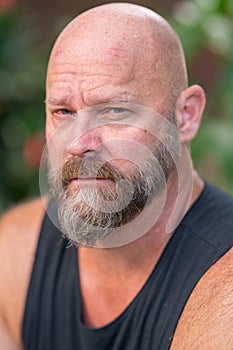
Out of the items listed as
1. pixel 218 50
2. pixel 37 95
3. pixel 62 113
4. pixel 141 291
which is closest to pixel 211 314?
pixel 141 291

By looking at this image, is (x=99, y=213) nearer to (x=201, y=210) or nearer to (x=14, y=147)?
(x=201, y=210)

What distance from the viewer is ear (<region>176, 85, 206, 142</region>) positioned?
171 cm

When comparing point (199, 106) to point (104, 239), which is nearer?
point (104, 239)

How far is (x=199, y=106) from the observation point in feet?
5.81

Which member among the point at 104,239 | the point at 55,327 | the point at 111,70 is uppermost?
the point at 111,70

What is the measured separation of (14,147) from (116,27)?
169 cm

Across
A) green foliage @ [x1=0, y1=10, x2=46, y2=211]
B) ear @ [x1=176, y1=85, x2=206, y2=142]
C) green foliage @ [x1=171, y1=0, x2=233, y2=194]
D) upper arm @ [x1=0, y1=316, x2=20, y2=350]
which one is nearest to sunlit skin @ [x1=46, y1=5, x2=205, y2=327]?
ear @ [x1=176, y1=85, x2=206, y2=142]

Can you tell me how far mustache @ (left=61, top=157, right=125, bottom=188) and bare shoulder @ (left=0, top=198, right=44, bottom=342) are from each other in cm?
49

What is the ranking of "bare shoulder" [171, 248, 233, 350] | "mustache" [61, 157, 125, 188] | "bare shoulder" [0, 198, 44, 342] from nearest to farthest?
"bare shoulder" [171, 248, 233, 350] < "mustache" [61, 157, 125, 188] < "bare shoulder" [0, 198, 44, 342]

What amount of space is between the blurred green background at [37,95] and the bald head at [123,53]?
1107mm

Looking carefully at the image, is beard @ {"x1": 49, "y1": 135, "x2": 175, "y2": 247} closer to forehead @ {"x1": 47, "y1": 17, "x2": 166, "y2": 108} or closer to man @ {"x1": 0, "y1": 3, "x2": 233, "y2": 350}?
man @ {"x1": 0, "y1": 3, "x2": 233, "y2": 350}

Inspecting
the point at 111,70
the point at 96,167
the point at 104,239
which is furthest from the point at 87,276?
the point at 111,70

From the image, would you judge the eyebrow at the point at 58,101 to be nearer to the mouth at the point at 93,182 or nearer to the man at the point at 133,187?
the man at the point at 133,187

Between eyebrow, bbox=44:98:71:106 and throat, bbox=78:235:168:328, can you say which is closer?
eyebrow, bbox=44:98:71:106
